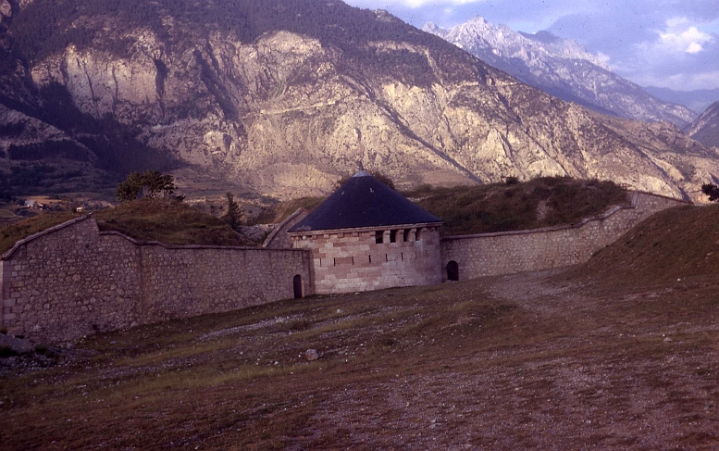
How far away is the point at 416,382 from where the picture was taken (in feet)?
37.5

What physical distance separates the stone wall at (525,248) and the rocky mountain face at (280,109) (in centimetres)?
6440

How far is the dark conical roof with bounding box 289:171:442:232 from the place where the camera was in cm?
2941

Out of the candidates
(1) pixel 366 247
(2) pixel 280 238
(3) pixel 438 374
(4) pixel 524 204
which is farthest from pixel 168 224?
(3) pixel 438 374

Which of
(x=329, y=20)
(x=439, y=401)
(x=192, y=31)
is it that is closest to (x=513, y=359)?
(x=439, y=401)

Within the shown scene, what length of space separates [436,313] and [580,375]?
868 cm

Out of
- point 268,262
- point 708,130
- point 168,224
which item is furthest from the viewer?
point 708,130

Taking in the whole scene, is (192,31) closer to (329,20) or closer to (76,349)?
(329,20)

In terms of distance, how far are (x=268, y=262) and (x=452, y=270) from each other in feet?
30.1

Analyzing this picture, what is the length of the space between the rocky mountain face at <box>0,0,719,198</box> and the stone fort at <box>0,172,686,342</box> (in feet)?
212

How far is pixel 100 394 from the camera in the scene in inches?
552

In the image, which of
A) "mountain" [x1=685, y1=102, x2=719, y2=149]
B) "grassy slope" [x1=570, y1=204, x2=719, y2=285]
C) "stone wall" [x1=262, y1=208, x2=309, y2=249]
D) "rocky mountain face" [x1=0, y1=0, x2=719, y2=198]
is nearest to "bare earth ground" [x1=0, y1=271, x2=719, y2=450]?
"grassy slope" [x1=570, y1=204, x2=719, y2=285]

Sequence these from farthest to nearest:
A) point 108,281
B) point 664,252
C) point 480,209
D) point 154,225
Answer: point 480,209, point 154,225, point 108,281, point 664,252

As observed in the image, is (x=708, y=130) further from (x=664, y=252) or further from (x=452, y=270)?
(x=664, y=252)

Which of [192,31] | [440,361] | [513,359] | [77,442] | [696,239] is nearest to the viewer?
[77,442]
